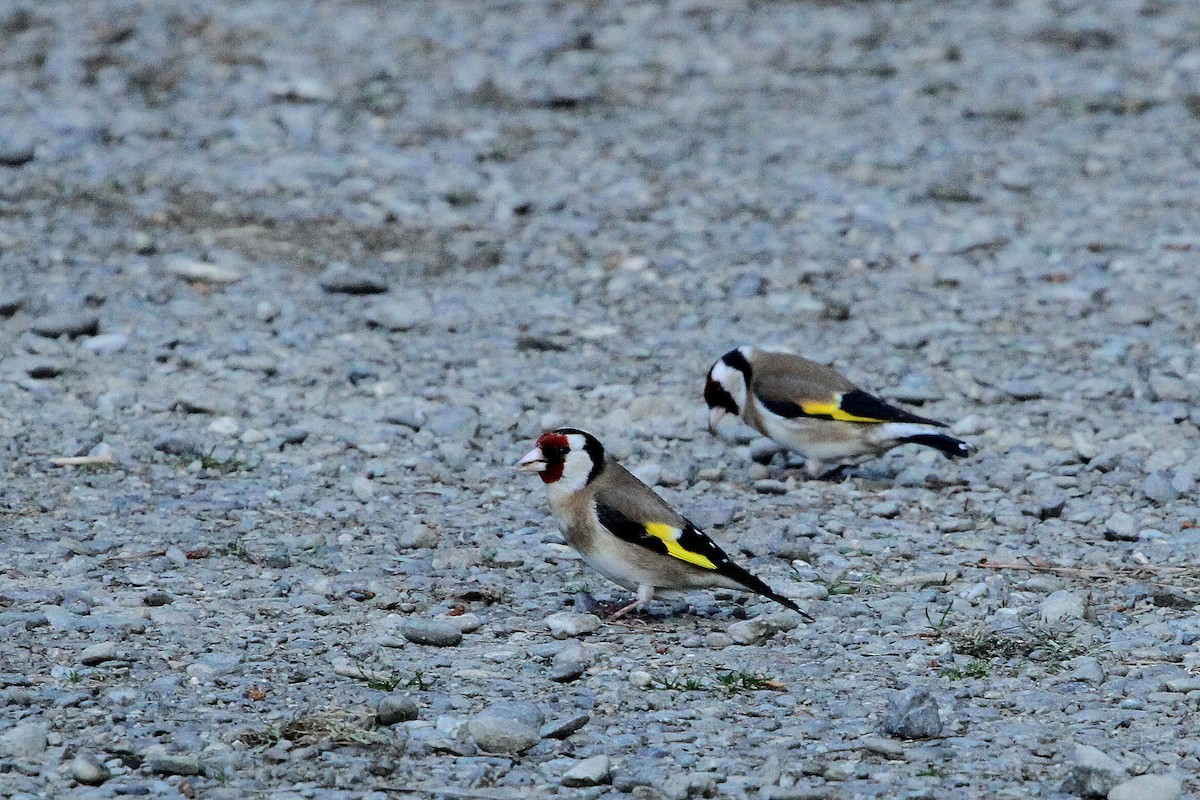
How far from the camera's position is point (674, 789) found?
15.1ft

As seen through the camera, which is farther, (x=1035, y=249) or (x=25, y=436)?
(x=1035, y=249)

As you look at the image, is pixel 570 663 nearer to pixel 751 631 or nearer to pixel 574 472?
pixel 751 631

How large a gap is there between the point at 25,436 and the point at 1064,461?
179 inches

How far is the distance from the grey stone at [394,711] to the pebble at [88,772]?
2.52ft

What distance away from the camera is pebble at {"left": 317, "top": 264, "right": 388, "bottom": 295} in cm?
983

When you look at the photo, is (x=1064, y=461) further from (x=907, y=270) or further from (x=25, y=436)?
(x=25, y=436)

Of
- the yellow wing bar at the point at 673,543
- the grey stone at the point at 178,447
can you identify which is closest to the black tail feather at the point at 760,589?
the yellow wing bar at the point at 673,543

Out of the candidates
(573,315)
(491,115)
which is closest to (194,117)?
(491,115)

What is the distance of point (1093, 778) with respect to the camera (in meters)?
4.58

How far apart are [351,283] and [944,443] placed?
3681 millimetres

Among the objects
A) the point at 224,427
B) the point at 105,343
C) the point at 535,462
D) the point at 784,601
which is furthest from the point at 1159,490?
the point at 105,343

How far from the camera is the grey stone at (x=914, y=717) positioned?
499cm

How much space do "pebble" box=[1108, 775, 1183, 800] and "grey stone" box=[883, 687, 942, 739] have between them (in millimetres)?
583

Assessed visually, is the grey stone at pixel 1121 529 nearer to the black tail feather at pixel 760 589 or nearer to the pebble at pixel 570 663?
the black tail feather at pixel 760 589
